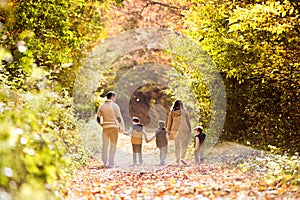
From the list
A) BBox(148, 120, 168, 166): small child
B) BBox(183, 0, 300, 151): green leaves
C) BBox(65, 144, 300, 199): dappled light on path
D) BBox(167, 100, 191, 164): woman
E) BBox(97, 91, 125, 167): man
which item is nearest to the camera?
BBox(65, 144, 300, 199): dappled light on path

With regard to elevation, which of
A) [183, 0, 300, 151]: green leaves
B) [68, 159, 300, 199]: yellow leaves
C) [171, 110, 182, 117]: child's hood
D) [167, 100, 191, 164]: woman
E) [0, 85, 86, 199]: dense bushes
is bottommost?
[68, 159, 300, 199]: yellow leaves

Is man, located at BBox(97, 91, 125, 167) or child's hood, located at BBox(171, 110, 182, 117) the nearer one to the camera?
man, located at BBox(97, 91, 125, 167)

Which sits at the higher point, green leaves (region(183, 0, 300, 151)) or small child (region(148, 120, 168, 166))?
green leaves (region(183, 0, 300, 151))

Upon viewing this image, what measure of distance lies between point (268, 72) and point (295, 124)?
8.68 ft

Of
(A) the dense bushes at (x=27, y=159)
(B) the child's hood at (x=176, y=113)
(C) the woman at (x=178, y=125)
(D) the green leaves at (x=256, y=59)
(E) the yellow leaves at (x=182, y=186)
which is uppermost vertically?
(D) the green leaves at (x=256, y=59)

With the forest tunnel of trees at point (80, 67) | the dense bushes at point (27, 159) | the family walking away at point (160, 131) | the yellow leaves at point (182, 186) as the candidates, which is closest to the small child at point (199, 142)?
the family walking away at point (160, 131)

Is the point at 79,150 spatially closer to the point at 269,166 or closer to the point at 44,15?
the point at 44,15

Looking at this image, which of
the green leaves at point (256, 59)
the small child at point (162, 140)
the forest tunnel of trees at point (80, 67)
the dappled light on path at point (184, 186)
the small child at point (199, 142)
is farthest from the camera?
the small child at point (162, 140)

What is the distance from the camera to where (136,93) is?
1582 inches

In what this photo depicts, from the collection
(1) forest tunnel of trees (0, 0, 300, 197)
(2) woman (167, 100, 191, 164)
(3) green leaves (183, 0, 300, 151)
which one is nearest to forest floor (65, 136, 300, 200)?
(1) forest tunnel of trees (0, 0, 300, 197)

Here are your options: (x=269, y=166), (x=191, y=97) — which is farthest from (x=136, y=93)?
(x=269, y=166)

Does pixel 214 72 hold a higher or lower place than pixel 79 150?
higher

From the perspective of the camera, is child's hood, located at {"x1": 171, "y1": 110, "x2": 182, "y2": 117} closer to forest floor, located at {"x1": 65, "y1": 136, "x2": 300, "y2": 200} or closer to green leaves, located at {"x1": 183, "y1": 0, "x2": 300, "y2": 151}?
green leaves, located at {"x1": 183, "y1": 0, "x2": 300, "y2": 151}

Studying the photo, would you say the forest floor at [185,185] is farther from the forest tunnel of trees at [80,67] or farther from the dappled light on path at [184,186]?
the forest tunnel of trees at [80,67]
